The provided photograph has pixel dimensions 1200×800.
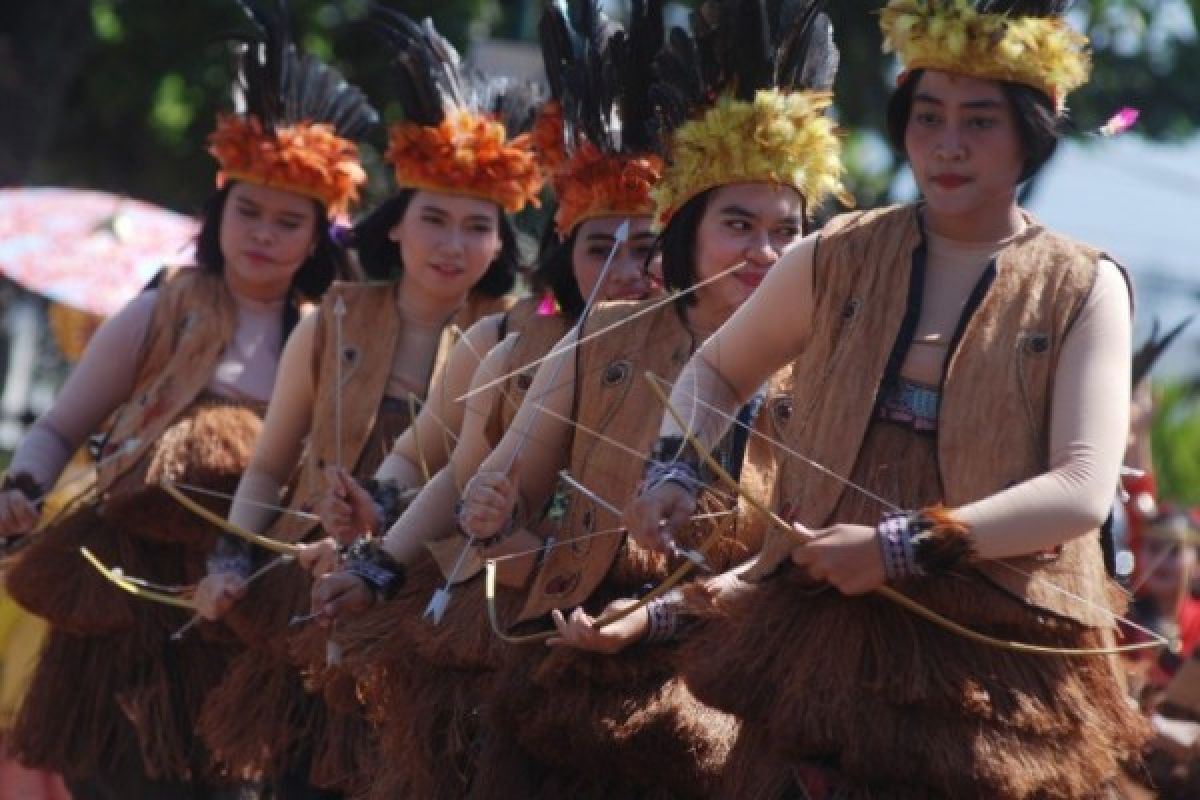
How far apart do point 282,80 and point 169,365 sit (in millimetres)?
906

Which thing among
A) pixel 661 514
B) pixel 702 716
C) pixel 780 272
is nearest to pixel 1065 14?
pixel 780 272

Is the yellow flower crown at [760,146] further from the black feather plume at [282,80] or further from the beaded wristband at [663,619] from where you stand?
the black feather plume at [282,80]

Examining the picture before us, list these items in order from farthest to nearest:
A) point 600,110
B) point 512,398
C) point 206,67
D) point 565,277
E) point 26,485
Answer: point 206,67 < point 26,485 < point 565,277 < point 600,110 < point 512,398

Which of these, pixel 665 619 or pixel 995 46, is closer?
pixel 995 46

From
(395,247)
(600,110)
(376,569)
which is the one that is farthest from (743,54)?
(395,247)

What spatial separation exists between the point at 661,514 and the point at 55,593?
11.0 feet

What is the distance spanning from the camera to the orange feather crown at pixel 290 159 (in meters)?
7.97

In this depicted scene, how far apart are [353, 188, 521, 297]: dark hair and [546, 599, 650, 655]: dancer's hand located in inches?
88.3

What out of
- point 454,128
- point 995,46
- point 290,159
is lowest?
point 290,159

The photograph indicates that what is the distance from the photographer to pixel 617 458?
5766 mm

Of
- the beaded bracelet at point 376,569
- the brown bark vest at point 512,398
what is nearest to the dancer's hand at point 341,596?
the beaded bracelet at point 376,569

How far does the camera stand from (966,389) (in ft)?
15.5

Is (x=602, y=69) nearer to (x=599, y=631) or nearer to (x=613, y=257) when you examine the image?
(x=613, y=257)

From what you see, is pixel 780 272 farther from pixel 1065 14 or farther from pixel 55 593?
pixel 55 593
